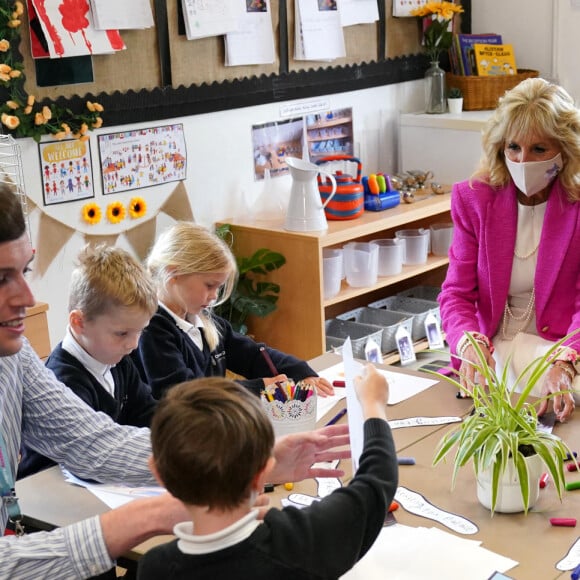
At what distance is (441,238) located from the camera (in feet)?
14.0

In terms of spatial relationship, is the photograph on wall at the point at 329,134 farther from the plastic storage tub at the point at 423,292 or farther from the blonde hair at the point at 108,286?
the blonde hair at the point at 108,286

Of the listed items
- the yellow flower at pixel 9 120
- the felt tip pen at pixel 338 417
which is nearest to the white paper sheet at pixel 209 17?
the yellow flower at pixel 9 120

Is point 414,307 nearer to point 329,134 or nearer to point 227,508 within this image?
point 329,134

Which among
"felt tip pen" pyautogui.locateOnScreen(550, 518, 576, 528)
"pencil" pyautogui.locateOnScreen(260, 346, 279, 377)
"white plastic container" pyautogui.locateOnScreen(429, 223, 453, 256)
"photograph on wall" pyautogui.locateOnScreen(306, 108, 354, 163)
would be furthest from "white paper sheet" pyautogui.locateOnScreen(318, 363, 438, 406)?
"white plastic container" pyautogui.locateOnScreen(429, 223, 453, 256)

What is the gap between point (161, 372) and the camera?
2299mm

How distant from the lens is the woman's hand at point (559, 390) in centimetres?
204

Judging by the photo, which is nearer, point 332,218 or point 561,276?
point 561,276

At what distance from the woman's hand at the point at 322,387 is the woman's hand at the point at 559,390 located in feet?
1.57

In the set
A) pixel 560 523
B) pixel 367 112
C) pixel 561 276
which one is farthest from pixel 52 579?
pixel 367 112

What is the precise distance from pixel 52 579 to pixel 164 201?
88.1 inches

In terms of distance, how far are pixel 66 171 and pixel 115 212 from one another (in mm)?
249

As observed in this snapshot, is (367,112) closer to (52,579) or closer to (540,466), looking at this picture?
(540,466)

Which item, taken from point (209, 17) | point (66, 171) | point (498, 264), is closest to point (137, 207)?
point (66, 171)

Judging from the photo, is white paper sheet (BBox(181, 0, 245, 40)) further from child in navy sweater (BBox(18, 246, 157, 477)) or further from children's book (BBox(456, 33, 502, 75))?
child in navy sweater (BBox(18, 246, 157, 477))
